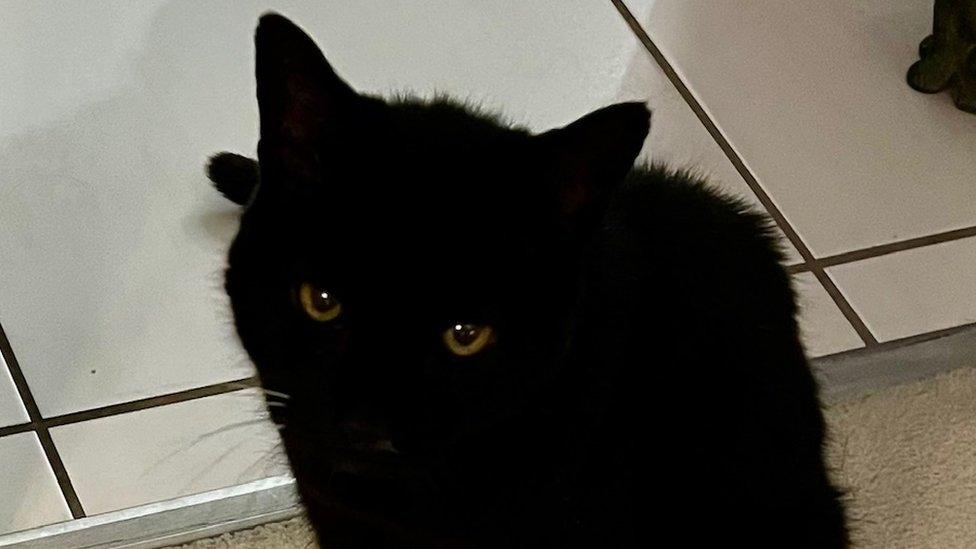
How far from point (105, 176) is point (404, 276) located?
2.49 ft

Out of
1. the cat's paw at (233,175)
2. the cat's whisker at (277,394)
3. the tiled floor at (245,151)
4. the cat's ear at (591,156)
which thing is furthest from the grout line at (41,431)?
the cat's ear at (591,156)

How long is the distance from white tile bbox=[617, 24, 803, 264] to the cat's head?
2.03ft

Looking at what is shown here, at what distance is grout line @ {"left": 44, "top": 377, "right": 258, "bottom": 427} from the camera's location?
1.22 meters

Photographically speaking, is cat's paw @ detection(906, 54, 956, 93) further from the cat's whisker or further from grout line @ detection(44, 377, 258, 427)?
→ the cat's whisker

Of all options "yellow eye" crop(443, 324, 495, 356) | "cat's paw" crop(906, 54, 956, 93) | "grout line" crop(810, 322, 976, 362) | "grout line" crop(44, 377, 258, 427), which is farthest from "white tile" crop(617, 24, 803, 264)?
"yellow eye" crop(443, 324, 495, 356)

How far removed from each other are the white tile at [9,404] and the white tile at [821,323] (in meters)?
0.80

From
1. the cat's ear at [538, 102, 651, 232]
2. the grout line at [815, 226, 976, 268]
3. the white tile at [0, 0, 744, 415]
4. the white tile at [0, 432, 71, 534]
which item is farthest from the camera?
the grout line at [815, 226, 976, 268]

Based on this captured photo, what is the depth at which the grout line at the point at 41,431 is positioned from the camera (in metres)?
1.17

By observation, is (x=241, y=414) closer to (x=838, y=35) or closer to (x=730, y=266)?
(x=730, y=266)

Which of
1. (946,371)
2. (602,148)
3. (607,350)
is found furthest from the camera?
(946,371)

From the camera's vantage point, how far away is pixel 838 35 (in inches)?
66.4

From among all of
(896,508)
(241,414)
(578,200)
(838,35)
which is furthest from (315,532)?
(838,35)

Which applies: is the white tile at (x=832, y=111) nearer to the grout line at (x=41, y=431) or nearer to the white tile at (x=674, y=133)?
the white tile at (x=674, y=133)

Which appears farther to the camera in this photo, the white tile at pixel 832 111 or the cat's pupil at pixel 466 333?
the white tile at pixel 832 111
